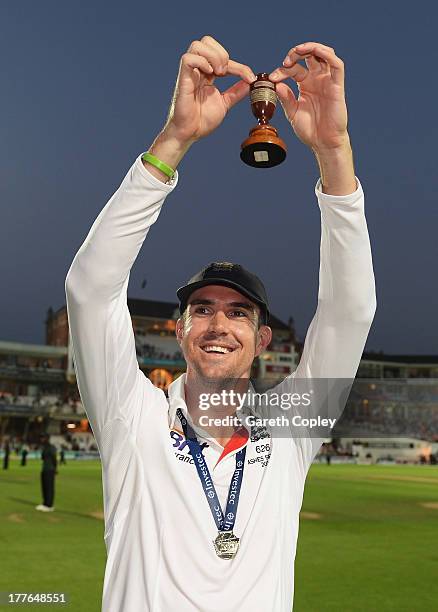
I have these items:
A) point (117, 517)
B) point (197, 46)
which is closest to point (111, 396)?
point (117, 517)

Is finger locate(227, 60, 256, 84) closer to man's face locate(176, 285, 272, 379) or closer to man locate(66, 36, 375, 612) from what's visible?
man locate(66, 36, 375, 612)

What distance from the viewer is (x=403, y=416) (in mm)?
84812

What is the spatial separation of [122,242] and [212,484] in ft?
3.41

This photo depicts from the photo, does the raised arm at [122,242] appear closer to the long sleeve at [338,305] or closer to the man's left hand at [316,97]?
the man's left hand at [316,97]

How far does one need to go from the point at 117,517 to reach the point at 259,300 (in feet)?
3.51

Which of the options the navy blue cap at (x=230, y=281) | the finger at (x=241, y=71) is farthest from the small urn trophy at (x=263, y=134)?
the navy blue cap at (x=230, y=281)

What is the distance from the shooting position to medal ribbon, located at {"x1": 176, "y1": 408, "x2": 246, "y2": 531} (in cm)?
257

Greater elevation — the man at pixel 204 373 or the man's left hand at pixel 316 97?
the man's left hand at pixel 316 97

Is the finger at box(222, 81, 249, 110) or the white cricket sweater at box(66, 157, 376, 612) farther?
the finger at box(222, 81, 249, 110)

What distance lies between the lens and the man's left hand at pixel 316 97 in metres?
2.45

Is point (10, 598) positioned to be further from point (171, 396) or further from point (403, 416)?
point (403, 416)

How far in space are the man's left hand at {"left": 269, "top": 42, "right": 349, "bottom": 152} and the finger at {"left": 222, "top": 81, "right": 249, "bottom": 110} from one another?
12 centimetres

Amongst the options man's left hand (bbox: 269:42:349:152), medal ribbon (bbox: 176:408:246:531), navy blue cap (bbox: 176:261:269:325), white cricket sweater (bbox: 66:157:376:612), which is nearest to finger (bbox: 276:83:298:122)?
man's left hand (bbox: 269:42:349:152)

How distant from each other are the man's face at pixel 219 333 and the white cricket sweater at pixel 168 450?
0.22 metres
